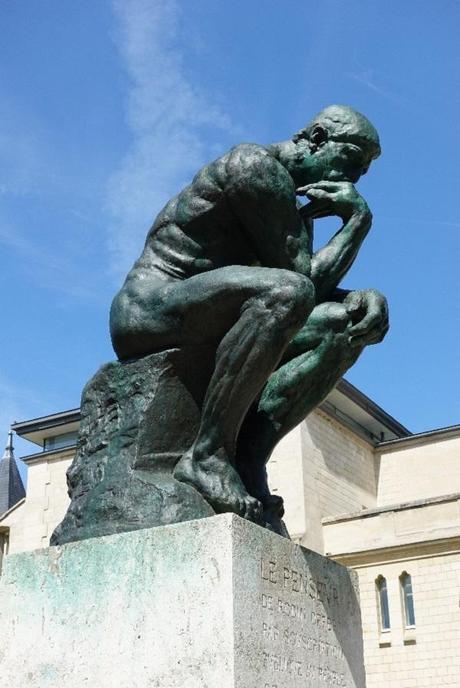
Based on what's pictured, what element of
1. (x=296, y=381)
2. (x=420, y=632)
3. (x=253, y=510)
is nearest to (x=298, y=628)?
(x=253, y=510)

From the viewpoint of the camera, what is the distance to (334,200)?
16.3 feet

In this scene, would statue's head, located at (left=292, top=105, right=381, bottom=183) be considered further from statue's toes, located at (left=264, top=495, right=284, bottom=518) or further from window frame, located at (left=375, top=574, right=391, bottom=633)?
window frame, located at (left=375, top=574, right=391, bottom=633)

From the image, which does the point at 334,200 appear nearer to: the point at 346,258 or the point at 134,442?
the point at 346,258

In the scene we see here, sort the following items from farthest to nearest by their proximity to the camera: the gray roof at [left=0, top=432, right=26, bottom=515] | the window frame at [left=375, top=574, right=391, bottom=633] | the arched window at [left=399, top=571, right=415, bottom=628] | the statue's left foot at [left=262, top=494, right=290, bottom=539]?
the gray roof at [left=0, top=432, right=26, bottom=515] → the window frame at [left=375, top=574, right=391, bottom=633] → the arched window at [left=399, top=571, right=415, bottom=628] → the statue's left foot at [left=262, top=494, right=290, bottom=539]

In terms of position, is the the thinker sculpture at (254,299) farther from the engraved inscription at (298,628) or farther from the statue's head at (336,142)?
the engraved inscription at (298,628)

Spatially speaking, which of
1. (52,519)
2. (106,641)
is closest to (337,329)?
(106,641)

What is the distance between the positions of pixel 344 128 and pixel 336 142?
0.08 m

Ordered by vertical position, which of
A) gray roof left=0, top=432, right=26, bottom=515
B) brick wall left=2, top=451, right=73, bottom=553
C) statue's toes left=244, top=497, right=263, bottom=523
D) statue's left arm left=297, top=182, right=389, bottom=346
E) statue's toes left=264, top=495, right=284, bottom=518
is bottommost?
statue's toes left=244, top=497, right=263, bottom=523

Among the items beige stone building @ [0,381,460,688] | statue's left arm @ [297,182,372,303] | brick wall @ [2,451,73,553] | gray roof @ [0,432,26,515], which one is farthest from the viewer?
gray roof @ [0,432,26,515]

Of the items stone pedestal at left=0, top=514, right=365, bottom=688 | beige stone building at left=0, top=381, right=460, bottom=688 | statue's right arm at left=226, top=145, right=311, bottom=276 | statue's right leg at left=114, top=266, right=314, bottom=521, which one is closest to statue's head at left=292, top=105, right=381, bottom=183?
statue's right arm at left=226, top=145, right=311, bottom=276

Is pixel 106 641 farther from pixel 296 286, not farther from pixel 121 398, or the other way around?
pixel 296 286

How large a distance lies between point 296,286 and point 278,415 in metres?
0.88

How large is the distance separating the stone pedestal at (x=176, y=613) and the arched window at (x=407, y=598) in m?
24.8

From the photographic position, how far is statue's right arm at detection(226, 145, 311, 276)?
461cm
